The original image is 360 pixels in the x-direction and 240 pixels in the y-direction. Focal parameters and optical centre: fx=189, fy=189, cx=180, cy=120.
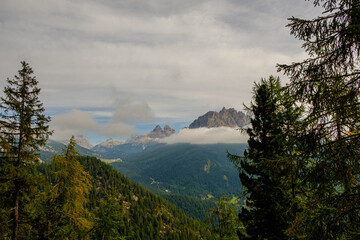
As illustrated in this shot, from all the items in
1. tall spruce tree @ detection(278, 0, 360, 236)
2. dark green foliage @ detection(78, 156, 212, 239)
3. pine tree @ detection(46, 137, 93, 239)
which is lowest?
dark green foliage @ detection(78, 156, 212, 239)

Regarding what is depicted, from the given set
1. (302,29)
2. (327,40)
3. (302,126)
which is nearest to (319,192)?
(302,126)

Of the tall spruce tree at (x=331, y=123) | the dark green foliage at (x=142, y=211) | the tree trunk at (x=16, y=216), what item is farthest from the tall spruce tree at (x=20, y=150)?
the dark green foliage at (x=142, y=211)

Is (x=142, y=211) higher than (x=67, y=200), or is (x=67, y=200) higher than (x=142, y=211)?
(x=67, y=200)

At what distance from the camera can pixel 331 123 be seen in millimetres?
5266

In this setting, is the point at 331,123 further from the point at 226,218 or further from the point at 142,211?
the point at 142,211

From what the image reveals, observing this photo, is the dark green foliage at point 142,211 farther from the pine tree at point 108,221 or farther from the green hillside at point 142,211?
the pine tree at point 108,221

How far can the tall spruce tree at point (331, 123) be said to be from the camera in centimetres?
488

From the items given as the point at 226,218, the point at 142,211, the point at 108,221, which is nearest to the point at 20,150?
the point at 108,221

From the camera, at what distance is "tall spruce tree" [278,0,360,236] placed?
4879 millimetres

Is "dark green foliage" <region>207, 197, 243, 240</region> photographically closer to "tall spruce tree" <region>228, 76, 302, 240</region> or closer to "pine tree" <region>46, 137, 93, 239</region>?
"tall spruce tree" <region>228, 76, 302, 240</region>

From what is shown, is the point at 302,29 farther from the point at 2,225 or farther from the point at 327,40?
the point at 2,225

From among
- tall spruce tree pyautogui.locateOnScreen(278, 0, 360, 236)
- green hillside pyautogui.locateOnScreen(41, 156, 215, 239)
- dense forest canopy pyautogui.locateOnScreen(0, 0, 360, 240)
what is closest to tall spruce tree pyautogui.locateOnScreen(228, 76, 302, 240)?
dense forest canopy pyautogui.locateOnScreen(0, 0, 360, 240)

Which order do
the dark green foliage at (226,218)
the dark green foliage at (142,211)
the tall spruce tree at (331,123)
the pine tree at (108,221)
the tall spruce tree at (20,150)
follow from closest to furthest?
the tall spruce tree at (331,123) → the tall spruce tree at (20,150) → the dark green foliage at (226,218) → the pine tree at (108,221) → the dark green foliage at (142,211)

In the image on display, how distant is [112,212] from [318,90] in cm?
2040
